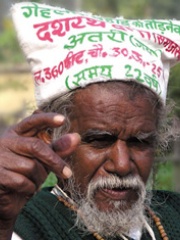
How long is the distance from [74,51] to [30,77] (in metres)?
3.54

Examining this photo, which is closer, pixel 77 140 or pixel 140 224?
pixel 77 140

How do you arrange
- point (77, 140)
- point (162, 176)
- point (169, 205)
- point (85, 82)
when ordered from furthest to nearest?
1. point (162, 176)
2. point (169, 205)
3. point (85, 82)
4. point (77, 140)

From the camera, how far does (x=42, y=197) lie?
309cm

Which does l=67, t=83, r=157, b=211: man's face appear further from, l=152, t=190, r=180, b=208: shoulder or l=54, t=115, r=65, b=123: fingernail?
l=54, t=115, r=65, b=123: fingernail

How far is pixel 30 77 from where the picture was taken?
6.52m

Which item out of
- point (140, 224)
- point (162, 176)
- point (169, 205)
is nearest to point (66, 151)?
point (140, 224)

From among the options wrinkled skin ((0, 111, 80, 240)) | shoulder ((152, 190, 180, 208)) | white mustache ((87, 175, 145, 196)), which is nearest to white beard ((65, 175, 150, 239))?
white mustache ((87, 175, 145, 196))

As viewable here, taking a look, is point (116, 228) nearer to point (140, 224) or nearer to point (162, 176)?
point (140, 224)

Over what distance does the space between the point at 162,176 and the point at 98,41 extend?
1.32m

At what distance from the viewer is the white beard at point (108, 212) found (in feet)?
9.80

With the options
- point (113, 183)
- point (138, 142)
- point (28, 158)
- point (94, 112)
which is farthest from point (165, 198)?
point (28, 158)

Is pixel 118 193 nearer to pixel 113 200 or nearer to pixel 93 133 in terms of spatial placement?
pixel 113 200

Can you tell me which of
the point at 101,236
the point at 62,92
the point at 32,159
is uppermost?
the point at 62,92

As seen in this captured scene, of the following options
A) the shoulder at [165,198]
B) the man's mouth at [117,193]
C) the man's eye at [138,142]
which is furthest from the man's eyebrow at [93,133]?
the shoulder at [165,198]
